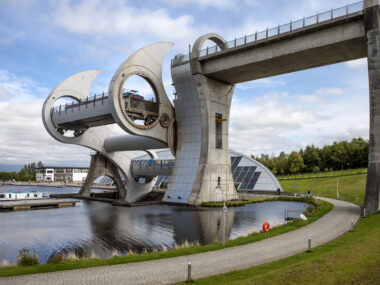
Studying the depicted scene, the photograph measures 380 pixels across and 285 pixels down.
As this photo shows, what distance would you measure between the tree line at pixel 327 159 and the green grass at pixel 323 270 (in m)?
82.3

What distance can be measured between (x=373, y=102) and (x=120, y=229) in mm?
23156

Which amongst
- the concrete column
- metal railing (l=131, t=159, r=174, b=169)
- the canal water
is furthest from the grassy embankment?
metal railing (l=131, t=159, r=174, b=169)

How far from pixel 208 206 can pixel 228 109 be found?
13.6 m

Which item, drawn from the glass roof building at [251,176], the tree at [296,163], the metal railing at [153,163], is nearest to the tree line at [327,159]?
the tree at [296,163]

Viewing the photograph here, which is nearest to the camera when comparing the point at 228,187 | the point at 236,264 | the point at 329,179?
the point at 236,264

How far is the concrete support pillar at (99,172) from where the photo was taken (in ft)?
188

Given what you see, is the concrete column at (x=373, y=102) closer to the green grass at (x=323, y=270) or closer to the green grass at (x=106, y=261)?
the green grass at (x=106, y=261)

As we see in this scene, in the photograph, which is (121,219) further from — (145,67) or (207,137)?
(145,67)

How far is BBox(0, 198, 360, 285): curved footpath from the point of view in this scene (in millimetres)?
11375

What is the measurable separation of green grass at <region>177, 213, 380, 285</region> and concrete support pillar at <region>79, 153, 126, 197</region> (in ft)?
159

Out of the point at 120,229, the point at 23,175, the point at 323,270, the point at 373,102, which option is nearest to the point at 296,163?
the point at 373,102

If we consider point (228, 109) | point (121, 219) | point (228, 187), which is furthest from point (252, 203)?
point (121, 219)

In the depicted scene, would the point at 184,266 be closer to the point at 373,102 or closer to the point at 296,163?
the point at 373,102

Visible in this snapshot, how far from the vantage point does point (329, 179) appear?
7369 centimetres
